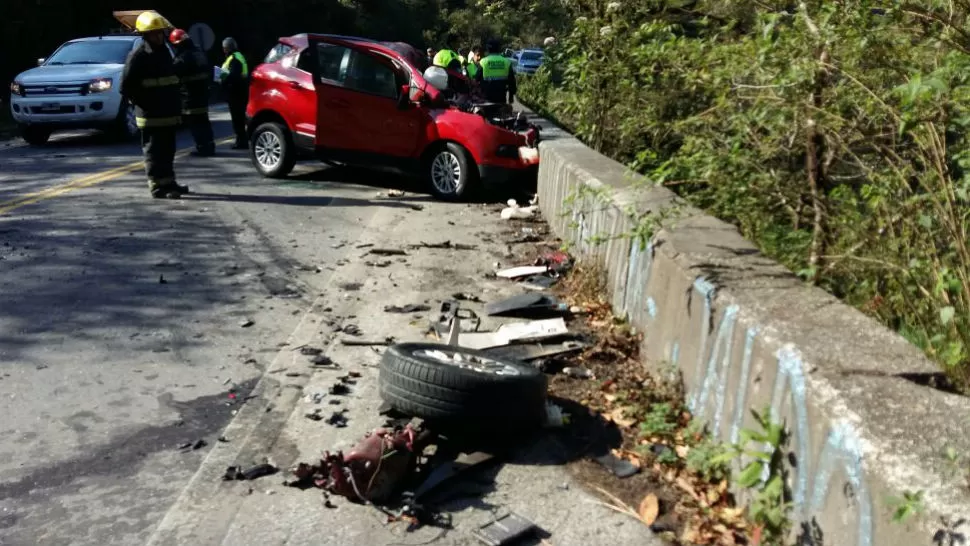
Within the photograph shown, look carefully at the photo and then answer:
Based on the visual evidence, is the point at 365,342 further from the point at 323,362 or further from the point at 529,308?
the point at 529,308

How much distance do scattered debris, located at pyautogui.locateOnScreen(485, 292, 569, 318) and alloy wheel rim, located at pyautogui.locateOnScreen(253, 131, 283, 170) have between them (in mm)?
7525

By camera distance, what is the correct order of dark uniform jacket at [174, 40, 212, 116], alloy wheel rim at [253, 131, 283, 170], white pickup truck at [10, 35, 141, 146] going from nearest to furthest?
alloy wheel rim at [253, 131, 283, 170] < dark uniform jacket at [174, 40, 212, 116] < white pickup truck at [10, 35, 141, 146]

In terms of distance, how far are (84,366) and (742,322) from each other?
157 inches

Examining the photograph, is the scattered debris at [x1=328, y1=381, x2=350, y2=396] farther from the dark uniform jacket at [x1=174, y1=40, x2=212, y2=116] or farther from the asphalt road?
the dark uniform jacket at [x1=174, y1=40, x2=212, y2=116]

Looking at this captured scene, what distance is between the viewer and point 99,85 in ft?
62.3

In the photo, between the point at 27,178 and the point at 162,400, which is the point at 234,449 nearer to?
the point at 162,400

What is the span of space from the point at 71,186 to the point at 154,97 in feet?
5.67

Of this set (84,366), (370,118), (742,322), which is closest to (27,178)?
(370,118)

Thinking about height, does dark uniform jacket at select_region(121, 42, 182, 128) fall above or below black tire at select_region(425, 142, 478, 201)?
above

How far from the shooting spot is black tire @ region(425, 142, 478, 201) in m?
13.4

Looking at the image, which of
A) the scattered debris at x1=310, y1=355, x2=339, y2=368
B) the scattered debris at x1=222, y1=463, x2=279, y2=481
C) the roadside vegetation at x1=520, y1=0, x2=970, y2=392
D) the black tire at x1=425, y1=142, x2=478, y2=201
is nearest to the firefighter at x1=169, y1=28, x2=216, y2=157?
the black tire at x1=425, y1=142, x2=478, y2=201

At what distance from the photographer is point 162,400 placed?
232 inches

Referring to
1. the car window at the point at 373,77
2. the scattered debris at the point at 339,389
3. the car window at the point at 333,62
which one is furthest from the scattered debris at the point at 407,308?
the car window at the point at 333,62

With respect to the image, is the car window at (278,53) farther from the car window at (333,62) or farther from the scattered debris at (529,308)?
the scattered debris at (529,308)
